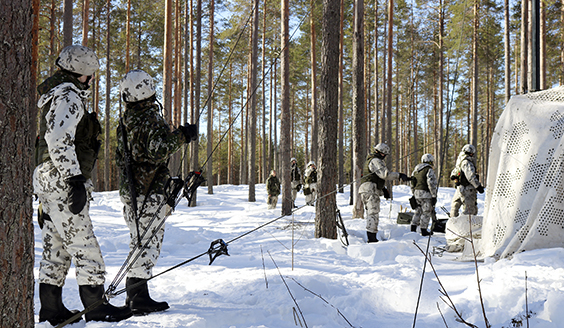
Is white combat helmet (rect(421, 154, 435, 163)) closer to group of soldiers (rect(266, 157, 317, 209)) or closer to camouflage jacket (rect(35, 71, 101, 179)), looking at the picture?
group of soldiers (rect(266, 157, 317, 209))

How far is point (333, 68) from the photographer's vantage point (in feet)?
20.4

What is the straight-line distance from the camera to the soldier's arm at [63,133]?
2.25 meters

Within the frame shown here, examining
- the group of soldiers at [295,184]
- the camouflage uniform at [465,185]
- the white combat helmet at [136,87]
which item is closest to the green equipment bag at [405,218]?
the camouflage uniform at [465,185]

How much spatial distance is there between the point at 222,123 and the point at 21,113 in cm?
3592

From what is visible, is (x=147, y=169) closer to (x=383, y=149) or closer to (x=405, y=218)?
(x=383, y=149)

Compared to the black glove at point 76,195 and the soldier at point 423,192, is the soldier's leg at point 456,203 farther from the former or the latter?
the black glove at point 76,195

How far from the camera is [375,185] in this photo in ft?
22.1

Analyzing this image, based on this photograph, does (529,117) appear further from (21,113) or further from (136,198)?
(21,113)

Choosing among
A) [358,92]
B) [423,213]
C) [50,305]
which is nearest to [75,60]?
[50,305]

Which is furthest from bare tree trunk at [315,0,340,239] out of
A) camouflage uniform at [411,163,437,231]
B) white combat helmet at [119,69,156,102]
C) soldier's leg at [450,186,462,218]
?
white combat helmet at [119,69,156,102]

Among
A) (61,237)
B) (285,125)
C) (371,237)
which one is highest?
(285,125)

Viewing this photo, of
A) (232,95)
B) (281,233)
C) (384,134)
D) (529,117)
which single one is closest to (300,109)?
(232,95)

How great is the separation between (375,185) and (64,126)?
18.4 ft

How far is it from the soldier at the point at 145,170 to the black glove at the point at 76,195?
1.37ft
